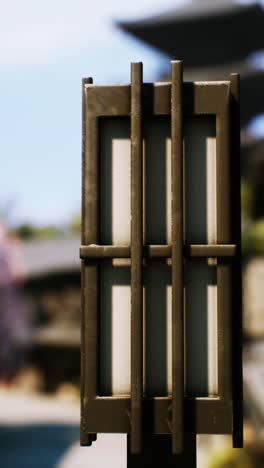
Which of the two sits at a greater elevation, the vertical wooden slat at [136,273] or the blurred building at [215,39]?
the blurred building at [215,39]

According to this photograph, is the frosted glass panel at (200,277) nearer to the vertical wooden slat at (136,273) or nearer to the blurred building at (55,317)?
the vertical wooden slat at (136,273)


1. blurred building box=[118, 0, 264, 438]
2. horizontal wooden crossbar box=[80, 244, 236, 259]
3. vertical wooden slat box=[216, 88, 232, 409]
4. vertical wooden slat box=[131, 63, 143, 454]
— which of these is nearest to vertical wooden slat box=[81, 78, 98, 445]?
Answer: horizontal wooden crossbar box=[80, 244, 236, 259]

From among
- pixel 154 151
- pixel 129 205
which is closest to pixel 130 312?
pixel 129 205

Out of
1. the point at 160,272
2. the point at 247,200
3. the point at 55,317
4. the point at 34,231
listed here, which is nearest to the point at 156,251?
the point at 160,272

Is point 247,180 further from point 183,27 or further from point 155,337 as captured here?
point 155,337

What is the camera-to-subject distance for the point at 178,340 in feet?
9.54

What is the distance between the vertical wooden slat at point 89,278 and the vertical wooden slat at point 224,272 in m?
0.58

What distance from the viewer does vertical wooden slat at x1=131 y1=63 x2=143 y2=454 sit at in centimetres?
290

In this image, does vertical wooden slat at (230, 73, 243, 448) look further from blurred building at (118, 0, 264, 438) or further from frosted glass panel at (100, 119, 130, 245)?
blurred building at (118, 0, 264, 438)

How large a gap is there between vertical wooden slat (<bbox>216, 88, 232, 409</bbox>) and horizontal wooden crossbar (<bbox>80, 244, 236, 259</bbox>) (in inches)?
1.7

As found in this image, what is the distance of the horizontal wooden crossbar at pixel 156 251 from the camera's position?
292cm

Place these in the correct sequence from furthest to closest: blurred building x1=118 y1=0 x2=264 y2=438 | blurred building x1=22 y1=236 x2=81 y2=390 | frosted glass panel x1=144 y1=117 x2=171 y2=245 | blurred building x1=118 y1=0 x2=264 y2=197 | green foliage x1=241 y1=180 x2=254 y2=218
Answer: blurred building x1=118 y1=0 x2=264 y2=197 → blurred building x1=118 y1=0 x2=264 y2=438 → green foliage x1=241 y1=180 x2=254 y2=218 → blurred building x1=22 y1=236 x2=81 y2=390 → frosted glass panel x1=144 y1=117 x2=171 y2=245

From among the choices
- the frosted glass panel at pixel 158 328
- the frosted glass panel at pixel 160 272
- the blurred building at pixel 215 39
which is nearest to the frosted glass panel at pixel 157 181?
the frosted glass panel at pixel 160 272

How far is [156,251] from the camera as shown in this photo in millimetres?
2951
